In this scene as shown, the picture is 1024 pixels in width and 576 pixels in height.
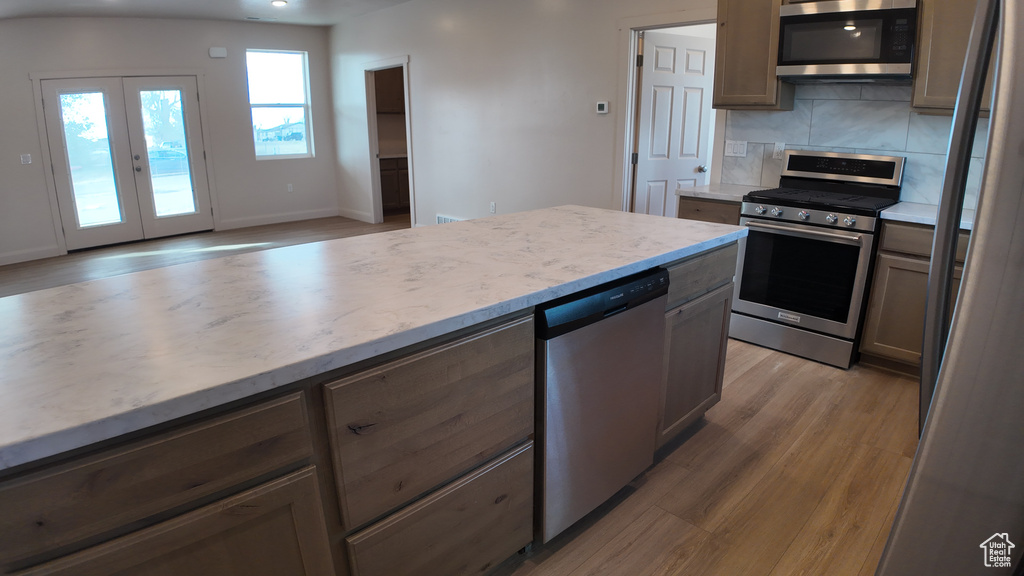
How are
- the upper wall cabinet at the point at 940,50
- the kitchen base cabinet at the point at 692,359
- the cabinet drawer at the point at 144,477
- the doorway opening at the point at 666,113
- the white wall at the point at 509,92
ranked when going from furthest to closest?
the white wall at the point at 509,92, the doorway opening at the point at 666,113, the upper wall cabinet at the point at 940,50, the kitchen base cabinet at the point at 692,359, the cabinet drawer at the point at 144,477

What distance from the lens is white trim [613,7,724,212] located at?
4.03 m

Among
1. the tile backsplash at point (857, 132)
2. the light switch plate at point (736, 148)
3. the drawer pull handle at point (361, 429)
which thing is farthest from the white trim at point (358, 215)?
the drawer pull handle at point (361, 429)

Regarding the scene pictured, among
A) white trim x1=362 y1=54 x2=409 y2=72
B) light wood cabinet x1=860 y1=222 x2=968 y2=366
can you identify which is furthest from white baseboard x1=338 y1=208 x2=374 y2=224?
light wood cabinet x1=860 y1=222 x2=968 y2=366

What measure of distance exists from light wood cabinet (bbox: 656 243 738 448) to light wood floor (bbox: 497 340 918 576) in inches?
7.9

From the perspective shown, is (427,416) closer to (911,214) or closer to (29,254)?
(911,214)

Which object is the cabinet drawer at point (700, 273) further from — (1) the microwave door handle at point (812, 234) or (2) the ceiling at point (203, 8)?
(2) the ceiling at point (203, 8)

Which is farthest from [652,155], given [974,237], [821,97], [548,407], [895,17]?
[974,237]

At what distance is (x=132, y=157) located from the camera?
6.59 meters

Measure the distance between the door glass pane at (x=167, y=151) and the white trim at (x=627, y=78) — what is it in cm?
548

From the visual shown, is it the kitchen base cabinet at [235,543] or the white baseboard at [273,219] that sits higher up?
the kitchen base cabinet at [235,543]

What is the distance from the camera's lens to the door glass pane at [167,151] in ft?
21.9

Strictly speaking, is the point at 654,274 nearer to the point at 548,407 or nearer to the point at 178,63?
the point at 548,407

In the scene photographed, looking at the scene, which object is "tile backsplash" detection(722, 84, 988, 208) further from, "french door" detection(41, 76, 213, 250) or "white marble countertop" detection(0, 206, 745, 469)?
"french door" detection(41, 76, 213, 250)

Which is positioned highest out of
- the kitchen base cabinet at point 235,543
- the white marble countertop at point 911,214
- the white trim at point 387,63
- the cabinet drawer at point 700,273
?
the white trim at point 387,63
